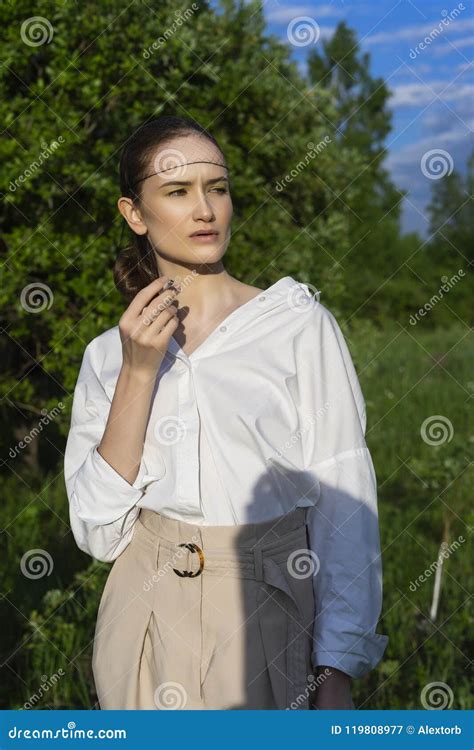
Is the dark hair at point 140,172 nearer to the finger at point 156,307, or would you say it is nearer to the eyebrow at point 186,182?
the eyebrow at point 186,182

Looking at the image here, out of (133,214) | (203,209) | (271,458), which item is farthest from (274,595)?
(133,214)

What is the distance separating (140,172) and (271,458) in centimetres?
81

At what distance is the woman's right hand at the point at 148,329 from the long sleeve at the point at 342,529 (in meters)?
0.33

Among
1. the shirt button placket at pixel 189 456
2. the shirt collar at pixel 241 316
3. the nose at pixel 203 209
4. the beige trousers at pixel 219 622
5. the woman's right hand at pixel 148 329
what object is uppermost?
the nose at pixel 203 209

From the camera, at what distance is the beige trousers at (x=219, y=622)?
1947 mm

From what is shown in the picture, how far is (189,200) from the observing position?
2.12 m

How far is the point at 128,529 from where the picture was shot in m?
2.12

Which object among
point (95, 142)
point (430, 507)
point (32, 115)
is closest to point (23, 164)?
point (32, 115)

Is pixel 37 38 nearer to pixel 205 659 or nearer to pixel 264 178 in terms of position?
pixel 264 178

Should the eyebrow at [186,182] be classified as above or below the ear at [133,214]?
above

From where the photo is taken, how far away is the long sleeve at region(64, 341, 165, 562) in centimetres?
203

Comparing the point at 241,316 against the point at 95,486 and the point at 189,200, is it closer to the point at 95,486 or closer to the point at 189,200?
the point at 189,200

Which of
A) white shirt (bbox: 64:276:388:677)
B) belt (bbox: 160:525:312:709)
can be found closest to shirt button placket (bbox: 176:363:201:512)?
white shirt (bbox: 64:276:388:677)

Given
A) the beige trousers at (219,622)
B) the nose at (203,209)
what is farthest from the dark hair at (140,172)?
the beige trousers at (219,622)
